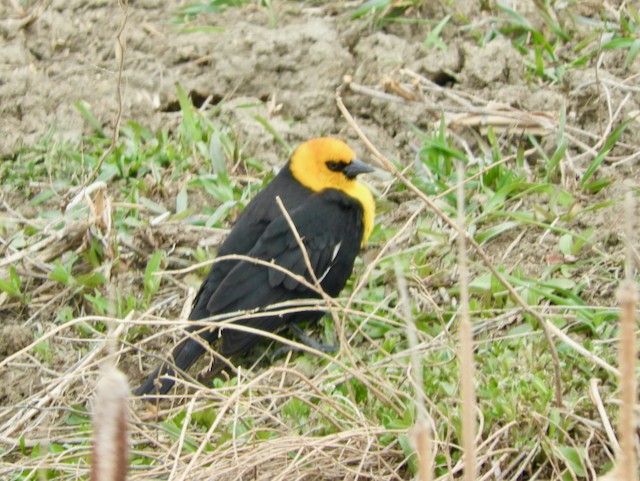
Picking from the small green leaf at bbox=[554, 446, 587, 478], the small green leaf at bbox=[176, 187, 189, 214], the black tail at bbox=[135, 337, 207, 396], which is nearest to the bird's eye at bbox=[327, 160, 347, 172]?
the small green leaf at bbox=[176, 187, 189, 214]

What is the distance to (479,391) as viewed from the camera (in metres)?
3.21

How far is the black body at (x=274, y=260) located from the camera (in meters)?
4.02

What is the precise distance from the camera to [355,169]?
Result: 4.58 meters

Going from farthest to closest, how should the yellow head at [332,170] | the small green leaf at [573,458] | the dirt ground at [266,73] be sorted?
the dirt ground at [266,73] → the yellow head at [332,170] → the small green leaf at [573,458]

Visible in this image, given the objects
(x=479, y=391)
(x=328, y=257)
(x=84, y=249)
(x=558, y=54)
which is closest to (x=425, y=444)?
(x=479, y=391)

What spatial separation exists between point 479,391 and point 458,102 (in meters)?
2.39

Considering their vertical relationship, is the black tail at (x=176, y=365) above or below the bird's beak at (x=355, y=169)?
below

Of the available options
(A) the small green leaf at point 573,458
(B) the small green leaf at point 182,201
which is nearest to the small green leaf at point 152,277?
(B) the small green leaf at point 182,201

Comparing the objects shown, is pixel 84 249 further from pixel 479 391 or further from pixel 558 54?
pixel 558 54

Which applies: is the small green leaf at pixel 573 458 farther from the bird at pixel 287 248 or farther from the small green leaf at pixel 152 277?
the small green leaf at pixel 152 277

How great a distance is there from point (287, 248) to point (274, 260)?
0.08 m

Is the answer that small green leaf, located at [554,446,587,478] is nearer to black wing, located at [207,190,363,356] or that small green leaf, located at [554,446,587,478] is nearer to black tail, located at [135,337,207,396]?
black wing, located at [207,190,363,356]

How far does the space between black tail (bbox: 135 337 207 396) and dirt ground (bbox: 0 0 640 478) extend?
1.47 metres

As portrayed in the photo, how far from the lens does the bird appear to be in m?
4.03
